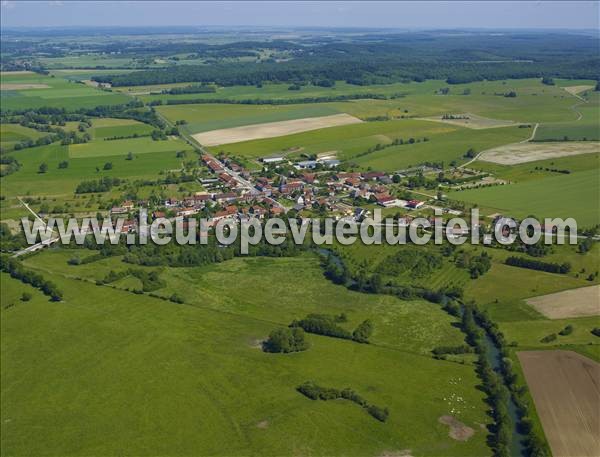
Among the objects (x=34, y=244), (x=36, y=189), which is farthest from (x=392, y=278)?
(x=36, y=189)

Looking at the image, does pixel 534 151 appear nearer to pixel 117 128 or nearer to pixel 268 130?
pixel 268 130

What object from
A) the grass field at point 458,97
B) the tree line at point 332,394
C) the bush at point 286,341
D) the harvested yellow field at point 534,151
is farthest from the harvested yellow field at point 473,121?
the tree line at point 332,394

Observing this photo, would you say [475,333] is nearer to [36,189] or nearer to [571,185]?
[571,185]

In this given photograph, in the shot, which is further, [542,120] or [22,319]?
[542,120]

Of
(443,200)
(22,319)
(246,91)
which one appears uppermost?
(246,91)

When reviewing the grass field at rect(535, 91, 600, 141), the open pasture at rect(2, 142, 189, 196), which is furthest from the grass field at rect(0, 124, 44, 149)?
the grass field at rect(535, 91, 600, 141)
